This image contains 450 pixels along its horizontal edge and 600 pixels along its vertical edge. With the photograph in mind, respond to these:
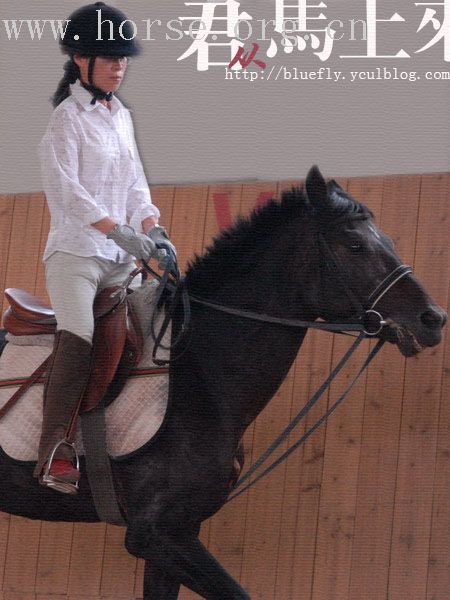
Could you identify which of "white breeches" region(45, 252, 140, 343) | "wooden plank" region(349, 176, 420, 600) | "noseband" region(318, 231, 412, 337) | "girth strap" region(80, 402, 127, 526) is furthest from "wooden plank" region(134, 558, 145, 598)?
"noseband" region(318, 231, 412, 337)

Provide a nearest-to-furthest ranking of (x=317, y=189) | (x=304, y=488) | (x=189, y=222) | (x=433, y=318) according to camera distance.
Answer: (x=433, y=318) → (x=317, y=189) → (x=304, y=488) → (x=189, y=222)

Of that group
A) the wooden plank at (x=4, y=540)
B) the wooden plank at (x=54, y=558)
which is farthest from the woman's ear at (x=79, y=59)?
the wooden plank at (x=4, y=540)

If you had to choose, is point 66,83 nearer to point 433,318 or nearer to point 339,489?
point 433,318

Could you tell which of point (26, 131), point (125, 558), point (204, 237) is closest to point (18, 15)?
point (26, 131)

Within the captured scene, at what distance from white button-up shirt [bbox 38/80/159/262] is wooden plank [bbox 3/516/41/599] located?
2.43 meters

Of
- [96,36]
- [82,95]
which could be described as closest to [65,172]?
[82,95]

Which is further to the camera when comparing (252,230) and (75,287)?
(252,230)

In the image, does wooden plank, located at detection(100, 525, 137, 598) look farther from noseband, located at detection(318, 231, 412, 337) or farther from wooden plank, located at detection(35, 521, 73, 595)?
noseband, located at detection(318, 231, 412, 337)

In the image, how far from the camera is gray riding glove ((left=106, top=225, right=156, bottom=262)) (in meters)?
4.10

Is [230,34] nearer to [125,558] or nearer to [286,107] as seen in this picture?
[286,107]

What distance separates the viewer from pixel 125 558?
5867mm

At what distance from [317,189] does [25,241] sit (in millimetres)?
2928

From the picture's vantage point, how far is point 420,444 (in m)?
5.29

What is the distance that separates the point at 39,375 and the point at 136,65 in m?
3.50
